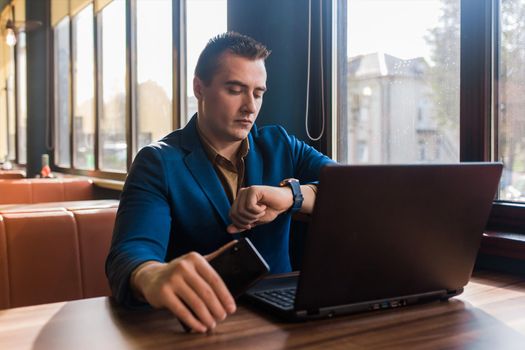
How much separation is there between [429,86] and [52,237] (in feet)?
4.51

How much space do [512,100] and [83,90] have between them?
16.3 feet

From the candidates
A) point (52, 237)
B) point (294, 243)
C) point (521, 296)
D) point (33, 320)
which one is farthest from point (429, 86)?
point (33, 320)

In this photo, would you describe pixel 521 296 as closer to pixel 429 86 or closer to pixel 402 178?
pixel 402 178

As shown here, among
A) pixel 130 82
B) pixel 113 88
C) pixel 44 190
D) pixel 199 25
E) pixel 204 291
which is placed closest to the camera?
pixel 204 291

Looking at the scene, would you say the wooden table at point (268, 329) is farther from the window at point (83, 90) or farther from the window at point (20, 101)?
the window at point (20, 101)

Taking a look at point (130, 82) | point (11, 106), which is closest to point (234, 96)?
point (130, 82)

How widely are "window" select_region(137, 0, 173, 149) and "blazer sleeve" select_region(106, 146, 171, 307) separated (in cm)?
248

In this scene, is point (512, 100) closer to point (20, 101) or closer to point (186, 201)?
point (186, 201)

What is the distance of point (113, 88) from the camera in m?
5.03

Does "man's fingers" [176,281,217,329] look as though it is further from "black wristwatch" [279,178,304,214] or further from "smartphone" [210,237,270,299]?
"black wristwatch" [279,178,304,214]

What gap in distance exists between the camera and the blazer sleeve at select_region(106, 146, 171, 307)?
1.09 metres

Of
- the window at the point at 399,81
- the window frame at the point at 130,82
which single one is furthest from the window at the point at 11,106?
the window at the point at 399,81

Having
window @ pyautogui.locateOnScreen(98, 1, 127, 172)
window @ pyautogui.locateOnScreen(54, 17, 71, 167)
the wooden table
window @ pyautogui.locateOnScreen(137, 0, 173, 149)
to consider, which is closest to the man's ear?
the wooden table

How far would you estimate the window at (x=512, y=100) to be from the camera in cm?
172
